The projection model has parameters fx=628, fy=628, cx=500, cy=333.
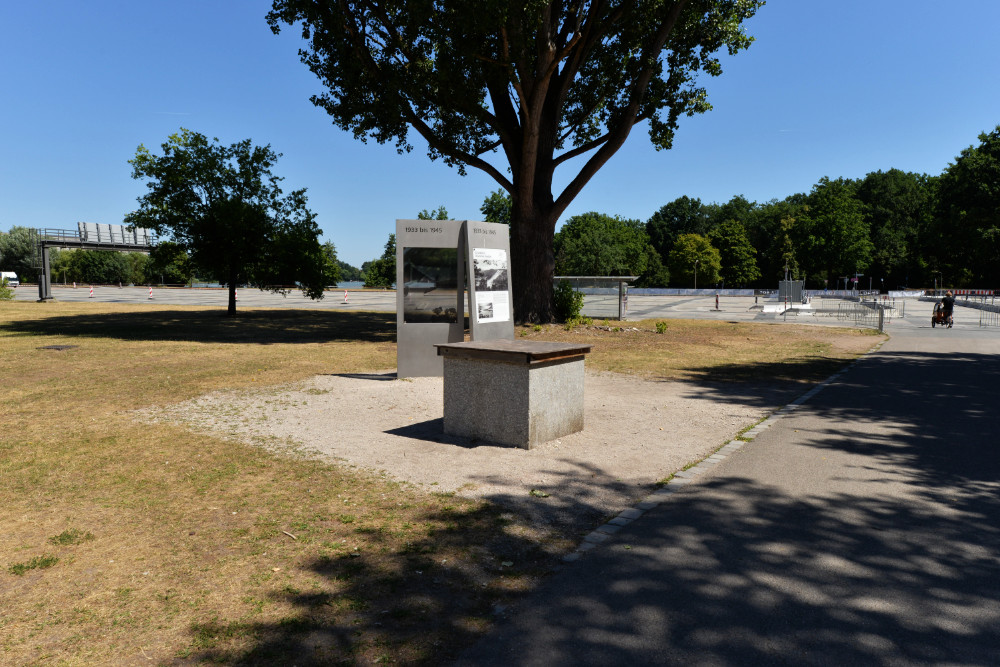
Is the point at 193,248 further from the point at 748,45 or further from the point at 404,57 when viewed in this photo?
the point at 748,45

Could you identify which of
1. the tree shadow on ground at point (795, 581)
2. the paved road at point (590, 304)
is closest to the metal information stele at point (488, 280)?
the tree shadow on ground at point (795, 581)

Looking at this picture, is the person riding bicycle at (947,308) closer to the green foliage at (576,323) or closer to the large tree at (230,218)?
the green foliage at (576,323)

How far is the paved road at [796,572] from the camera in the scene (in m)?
2.95

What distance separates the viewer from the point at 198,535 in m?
4.29

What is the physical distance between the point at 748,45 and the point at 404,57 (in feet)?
35.4

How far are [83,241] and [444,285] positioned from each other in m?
40.0

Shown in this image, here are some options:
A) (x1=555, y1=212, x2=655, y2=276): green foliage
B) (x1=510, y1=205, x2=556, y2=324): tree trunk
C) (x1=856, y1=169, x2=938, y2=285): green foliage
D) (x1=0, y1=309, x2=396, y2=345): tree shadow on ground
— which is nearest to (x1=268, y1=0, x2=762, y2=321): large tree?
(x1=510, y1=205, x2=556, y2=324): tree trunk

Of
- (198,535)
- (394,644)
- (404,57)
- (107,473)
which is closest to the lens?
(394,644)

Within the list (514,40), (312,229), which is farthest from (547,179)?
(312,229)

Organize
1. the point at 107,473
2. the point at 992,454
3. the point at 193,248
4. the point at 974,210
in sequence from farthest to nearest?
the point at 974,210, the point at 193,248, the point at 992,454, the point at 107,473

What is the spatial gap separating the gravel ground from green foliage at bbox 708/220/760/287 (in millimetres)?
93361

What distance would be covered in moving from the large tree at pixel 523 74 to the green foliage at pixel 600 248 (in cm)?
7322

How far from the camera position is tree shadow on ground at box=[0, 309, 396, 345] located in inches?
738

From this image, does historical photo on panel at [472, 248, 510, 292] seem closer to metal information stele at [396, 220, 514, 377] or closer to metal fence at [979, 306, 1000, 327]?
metal information stele at [396, 220, 514, 377]
